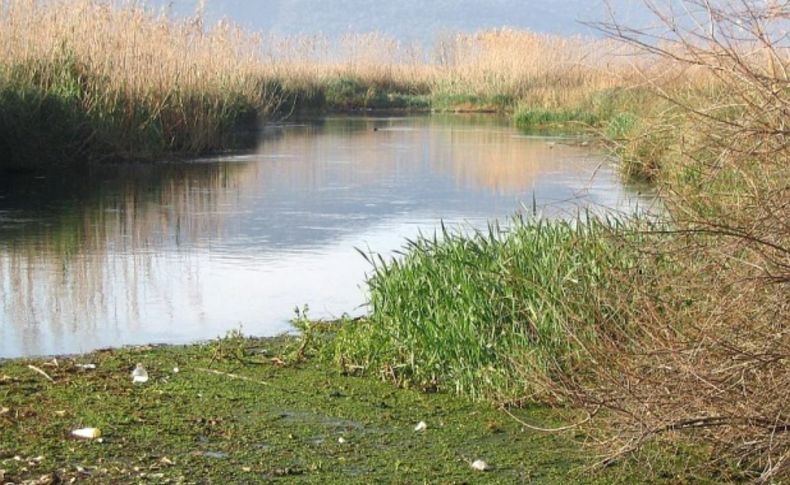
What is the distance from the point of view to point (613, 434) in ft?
16.7

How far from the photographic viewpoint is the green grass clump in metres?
6.05

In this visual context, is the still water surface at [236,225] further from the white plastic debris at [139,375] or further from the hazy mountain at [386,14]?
the hazy mountain at [386,14]

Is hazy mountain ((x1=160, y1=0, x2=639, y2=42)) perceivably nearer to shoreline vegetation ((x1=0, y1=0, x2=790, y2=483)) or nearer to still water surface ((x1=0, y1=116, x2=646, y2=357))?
still water surface ((x1=0, y1=116, x2=646, y2=357))

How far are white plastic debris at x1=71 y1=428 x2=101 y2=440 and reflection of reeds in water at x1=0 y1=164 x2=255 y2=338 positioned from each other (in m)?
2.51

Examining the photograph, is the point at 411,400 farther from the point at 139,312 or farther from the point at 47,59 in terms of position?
the point at 47,59

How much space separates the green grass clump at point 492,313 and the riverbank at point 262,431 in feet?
0.53

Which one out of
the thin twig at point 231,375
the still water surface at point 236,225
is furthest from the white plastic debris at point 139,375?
the still water surface at point 236,225

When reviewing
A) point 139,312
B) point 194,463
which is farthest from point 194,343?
point 194,463

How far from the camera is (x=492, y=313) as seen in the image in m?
6.37

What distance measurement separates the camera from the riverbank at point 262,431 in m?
5.03

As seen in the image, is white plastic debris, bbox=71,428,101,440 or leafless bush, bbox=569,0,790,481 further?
white plastic debris, bbox=71,428,101,440

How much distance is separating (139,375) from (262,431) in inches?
47.8

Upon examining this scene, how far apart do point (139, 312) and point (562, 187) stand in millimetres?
8199

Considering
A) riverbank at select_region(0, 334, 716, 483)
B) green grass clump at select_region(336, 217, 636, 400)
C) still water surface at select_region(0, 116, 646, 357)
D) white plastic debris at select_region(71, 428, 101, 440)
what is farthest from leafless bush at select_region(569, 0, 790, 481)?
white plastic debris at select_region(71, 428, 101, 440)
